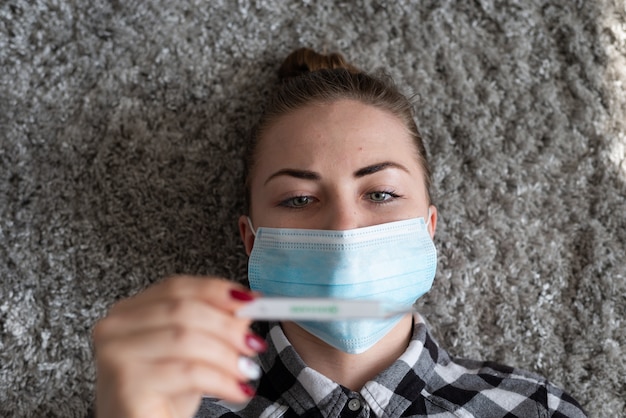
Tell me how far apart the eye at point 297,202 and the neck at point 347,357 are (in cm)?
28

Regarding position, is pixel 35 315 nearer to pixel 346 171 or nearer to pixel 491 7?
pixel 346 171

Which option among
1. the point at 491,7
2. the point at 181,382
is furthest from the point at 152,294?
the point at 491,7

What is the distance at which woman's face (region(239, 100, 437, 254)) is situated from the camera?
1.26m

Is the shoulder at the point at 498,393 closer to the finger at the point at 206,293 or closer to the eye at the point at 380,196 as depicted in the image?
the eye at the point at 380,196

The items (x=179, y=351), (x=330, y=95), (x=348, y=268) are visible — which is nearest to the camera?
(x=179, y=351)

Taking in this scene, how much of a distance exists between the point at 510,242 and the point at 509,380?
16.1 inches

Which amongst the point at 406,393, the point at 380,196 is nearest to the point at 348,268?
the point at 380,196

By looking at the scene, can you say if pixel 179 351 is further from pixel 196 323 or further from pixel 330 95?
pixel 330 95

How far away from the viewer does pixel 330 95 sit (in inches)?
54.8

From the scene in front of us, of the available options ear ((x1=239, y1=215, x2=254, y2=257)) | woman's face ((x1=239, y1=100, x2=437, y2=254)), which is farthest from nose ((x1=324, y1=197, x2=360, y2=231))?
ear ((x1=239, y1=215, x2=254, y2=257))

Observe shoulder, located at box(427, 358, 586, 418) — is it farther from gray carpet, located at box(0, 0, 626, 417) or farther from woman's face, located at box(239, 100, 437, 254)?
woman's face, located at box(239, 100, 437, 254)

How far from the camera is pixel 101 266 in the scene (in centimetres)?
158

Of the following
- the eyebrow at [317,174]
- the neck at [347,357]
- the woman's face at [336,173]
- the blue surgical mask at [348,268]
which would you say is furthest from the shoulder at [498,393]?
the eyebrow at [317,174]

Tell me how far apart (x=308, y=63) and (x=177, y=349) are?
3.15 feet
